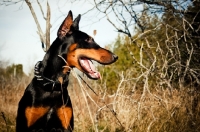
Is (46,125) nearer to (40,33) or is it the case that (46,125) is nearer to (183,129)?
(183,129)

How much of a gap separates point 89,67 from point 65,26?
678mm

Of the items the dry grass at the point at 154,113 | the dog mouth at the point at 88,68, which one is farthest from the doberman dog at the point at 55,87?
the dry grass at the point at 154,113

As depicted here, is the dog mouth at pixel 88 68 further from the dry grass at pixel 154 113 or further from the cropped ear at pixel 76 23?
the cropped ear at pixel 76 23

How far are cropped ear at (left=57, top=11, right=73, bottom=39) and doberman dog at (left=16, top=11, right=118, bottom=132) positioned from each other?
2.0 inches

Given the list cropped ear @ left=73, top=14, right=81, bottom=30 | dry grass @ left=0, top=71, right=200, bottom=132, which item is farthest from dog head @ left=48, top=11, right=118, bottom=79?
dry grass @ left=0, top=71, right=200, bottom=132

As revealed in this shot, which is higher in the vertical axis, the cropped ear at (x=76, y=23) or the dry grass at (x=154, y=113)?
the cropped ear at (x=76, y=23)

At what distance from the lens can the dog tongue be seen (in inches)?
111

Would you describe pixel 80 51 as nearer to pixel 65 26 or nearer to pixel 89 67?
pixel 89 67

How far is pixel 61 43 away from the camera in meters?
3.08

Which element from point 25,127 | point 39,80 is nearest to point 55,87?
point 39,80

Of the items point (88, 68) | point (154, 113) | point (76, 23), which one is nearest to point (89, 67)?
point (88, 68)

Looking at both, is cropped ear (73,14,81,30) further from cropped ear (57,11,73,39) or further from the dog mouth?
the dog mouth

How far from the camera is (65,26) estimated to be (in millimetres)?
3225

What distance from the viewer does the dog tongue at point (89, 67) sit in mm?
2826
